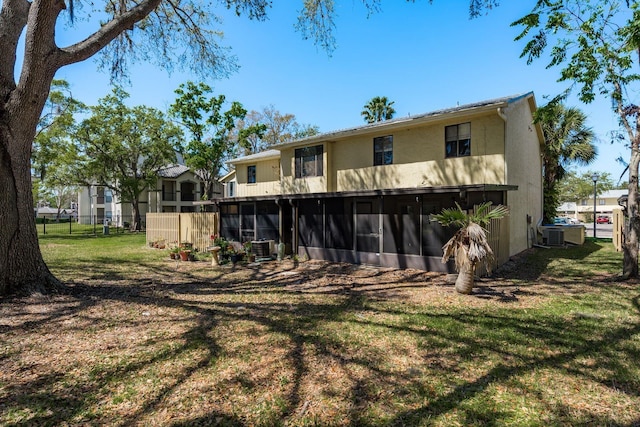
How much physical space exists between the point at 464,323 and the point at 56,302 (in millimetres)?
7663

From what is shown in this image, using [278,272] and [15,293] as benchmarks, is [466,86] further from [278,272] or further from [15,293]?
[15,293]

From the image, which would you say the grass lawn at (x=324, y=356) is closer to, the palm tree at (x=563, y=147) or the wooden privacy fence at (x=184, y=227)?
the wooden privacy fence at (x=184, y=227)

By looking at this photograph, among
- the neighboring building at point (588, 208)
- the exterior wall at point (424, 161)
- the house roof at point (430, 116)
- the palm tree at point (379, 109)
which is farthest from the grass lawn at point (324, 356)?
the neighboring building at point (588, 208)

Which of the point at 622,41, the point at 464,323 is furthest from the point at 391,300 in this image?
the point at 622,41

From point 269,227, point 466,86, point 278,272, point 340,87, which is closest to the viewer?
point 278,272

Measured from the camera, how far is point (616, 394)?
322 cm

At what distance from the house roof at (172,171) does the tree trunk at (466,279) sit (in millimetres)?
33798

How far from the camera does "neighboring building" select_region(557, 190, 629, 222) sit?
5638cm

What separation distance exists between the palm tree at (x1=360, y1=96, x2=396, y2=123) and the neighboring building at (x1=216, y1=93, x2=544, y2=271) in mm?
14804

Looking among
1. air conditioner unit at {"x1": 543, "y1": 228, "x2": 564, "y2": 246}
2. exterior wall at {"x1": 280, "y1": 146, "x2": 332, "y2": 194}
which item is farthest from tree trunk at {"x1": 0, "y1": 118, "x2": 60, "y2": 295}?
air conditioner unit at {"x1": 543, "y1": 228, "x2": 564, "y2": 246}

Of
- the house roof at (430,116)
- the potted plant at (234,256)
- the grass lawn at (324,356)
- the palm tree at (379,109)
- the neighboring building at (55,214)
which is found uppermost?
the palm tree at (379,109)

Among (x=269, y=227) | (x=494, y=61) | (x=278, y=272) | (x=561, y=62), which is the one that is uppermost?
(x=494, y=61)

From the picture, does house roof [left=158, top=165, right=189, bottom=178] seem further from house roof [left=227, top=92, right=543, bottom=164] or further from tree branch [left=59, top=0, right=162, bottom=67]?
tree branch [left=59, top=0, right=162, bottom=67]

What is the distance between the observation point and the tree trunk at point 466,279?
23.0ft
